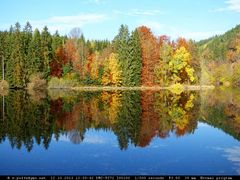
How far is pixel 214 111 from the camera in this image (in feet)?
128

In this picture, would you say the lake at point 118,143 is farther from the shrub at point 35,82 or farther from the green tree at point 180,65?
the green tree at point 180,65

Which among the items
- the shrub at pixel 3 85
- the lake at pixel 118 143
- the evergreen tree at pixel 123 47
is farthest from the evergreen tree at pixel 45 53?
the lake at pixel 118 143

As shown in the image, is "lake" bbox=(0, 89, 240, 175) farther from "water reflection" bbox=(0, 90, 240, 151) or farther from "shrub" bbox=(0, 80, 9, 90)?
"shrub" bbox=(0, 80, 9, 90)

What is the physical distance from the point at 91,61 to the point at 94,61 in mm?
3124

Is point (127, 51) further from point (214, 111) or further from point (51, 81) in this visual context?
point (214, 111)

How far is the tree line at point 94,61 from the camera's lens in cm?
7819

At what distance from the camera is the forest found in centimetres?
7788

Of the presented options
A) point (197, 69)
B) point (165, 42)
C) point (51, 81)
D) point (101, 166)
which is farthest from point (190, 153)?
point (197, 69)

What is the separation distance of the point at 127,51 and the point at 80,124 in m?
58.1

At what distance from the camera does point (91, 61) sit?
9031cm

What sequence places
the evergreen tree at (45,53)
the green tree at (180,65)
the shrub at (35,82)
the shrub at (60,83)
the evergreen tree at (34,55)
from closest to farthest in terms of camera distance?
the shrub at (35,82) → the evergreen tree at (34,55) → the shrub at (60,83) → the evergreen tree at (45,53) → the green tree at (180,65)

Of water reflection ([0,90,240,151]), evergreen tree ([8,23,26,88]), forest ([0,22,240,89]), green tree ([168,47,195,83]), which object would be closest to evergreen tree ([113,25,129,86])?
forest ([0,22,240,89])

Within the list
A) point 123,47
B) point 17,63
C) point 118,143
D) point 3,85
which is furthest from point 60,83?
point 118,143

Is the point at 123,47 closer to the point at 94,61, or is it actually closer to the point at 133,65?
the point at 133,65
